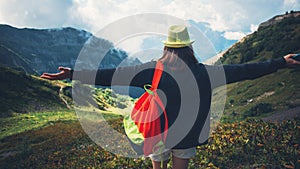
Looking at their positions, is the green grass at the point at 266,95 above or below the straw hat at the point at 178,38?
below

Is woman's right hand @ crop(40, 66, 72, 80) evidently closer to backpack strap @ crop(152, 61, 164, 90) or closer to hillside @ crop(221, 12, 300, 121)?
backpack strap @ crop(152, 61, 164, 90)

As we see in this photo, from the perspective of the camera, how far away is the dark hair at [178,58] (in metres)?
4.50

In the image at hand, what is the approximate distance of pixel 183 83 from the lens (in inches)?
179

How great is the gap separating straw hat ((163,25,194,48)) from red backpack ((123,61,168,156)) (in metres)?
0.32

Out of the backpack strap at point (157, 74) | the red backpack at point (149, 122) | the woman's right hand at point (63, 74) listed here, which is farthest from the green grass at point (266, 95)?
the woman's right hand at point (63, 74)

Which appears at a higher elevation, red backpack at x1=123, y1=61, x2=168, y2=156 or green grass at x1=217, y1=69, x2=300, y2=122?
red backpack at x1=123, y1=61, x2=168, y2=156

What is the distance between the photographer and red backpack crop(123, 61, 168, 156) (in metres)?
4.56

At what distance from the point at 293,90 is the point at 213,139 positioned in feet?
Result: 55.3

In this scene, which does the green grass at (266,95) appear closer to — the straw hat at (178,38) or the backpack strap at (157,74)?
the straw hat at (178,38)

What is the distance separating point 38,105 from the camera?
32.2m

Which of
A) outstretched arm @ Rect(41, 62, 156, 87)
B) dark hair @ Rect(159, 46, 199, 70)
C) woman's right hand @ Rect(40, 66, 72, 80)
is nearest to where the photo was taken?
dark hair @ Rect(159, 46, 199, 70)

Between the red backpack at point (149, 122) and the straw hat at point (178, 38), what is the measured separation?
12.5 inches

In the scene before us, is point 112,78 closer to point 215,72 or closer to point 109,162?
point 215,72

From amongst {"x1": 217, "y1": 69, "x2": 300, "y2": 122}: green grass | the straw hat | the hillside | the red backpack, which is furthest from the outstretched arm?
{"x1": 217, "y1": 69, "x2": 300, "y2": 122}: green grass
